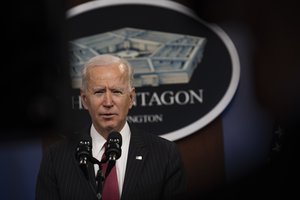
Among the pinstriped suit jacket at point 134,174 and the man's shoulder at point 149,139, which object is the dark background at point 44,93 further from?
the man's shoulder at point 149,139

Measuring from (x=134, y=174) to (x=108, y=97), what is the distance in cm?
15

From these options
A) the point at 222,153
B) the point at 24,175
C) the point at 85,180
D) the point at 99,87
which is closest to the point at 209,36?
the point at 222,153

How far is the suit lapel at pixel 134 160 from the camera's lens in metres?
0.90

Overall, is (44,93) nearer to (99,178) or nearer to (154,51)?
(99,178)

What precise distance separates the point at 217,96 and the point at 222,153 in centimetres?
21

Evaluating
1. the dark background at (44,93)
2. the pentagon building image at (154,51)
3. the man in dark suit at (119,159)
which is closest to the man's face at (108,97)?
the man in dark suit at (119,159)

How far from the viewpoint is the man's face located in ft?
3.00

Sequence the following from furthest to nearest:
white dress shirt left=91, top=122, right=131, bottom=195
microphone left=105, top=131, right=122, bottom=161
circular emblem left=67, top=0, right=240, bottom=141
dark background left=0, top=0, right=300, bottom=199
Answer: circular emblem left=67, top=0, right=240, bottom=141 < white dress shirt left=91, top=122, right=131, bottom=195 < microphone left=105, top=131, right=122, bottom=161 < dark background left=0, top=0, right=300, bottom=199

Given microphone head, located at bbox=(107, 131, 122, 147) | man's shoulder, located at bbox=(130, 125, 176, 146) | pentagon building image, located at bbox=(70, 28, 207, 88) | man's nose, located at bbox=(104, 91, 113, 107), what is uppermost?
pentagon building image, located at bbox=(70, 28, 207, 88)

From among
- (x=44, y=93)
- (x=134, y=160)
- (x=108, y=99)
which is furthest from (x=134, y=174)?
(x=44, y=93)

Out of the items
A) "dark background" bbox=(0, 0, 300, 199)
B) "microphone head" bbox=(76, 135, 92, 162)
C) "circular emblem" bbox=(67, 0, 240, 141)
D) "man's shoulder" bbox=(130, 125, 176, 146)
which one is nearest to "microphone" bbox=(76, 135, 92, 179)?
"microphone head" bbox=(76, 135, 92, 162)

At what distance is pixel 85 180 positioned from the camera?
88cm

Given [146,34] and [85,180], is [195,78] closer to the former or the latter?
[146,34]

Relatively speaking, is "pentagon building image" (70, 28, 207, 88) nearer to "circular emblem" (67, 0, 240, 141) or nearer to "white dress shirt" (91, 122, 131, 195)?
"circular emblem" (67, 0, 240, 141)
